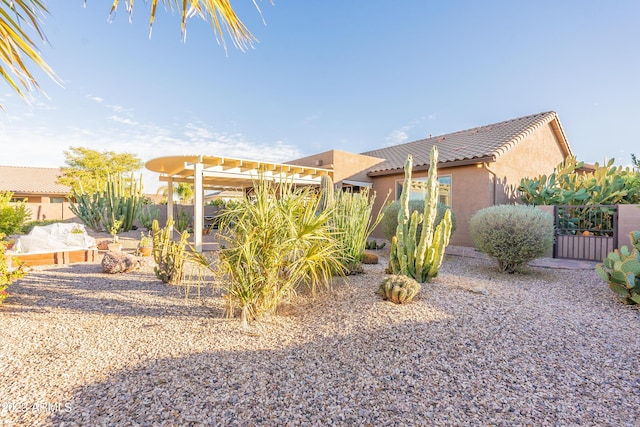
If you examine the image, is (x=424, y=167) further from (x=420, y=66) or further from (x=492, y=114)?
(x=492, y=114)

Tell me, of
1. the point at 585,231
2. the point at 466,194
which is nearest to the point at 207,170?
the point at 466,194

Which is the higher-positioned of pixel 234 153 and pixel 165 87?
pixel 165 87

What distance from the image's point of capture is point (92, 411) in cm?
224

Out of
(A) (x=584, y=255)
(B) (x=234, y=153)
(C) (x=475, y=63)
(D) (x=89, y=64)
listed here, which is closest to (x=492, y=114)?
(C) (x=475, y=63)

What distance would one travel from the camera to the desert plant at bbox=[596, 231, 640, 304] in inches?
183

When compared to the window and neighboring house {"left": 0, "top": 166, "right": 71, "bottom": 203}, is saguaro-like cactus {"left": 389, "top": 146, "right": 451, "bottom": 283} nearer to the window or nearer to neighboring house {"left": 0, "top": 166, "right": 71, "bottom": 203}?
the window

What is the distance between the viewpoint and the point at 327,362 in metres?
2.96

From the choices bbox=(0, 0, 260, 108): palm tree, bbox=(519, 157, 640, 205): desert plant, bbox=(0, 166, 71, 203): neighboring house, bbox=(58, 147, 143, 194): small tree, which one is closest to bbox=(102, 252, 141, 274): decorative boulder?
bbox=(0, 0, 260, 108): palm tree

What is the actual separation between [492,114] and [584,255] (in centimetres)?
968

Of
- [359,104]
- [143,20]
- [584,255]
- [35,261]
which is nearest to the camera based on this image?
[143,20]

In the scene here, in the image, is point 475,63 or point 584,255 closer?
point 584,255

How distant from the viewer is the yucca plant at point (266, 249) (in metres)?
3.75

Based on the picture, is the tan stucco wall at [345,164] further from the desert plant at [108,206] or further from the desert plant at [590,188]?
the desert plant at [108,206]

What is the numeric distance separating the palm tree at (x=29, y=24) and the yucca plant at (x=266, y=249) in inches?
76.8
